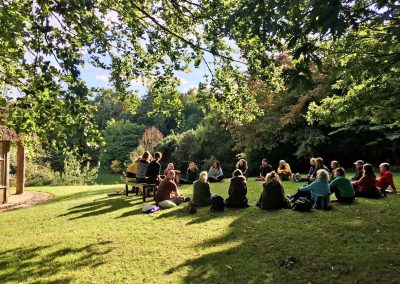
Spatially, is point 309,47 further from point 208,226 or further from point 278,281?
point 208,226

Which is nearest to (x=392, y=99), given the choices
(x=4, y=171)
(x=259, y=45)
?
(x=259, y=45)

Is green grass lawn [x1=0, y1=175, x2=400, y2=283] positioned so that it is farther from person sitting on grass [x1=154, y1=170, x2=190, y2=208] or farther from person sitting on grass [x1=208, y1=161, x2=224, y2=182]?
person sitting on grass [x1=208, y1=161, x2=224, y2=182]

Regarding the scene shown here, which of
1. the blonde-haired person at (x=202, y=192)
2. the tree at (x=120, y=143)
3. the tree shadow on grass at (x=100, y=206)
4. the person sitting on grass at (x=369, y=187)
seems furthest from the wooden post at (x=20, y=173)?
the tree at (x=120, y=143)

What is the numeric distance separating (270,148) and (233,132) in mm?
2909

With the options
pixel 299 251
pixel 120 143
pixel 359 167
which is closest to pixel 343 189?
pixel 359 167

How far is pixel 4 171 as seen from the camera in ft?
51.2

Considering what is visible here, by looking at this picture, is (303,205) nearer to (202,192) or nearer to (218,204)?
(218,204)

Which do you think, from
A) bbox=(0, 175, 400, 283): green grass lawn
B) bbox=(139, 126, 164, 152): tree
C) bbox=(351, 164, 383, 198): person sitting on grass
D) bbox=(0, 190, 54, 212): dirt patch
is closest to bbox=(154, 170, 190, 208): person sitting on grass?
bbox=(0, 175, 400, 283): green grass lawn

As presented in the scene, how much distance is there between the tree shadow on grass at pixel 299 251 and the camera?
17.8ft

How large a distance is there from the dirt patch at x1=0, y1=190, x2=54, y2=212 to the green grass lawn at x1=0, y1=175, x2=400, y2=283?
444 centimetres

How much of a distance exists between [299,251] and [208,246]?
166 cm

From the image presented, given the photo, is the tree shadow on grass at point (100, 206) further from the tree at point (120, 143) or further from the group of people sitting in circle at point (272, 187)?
the tree at point (120, 143)

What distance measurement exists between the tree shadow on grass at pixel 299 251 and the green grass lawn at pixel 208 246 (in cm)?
2

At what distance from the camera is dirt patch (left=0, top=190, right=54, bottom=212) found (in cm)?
1450
